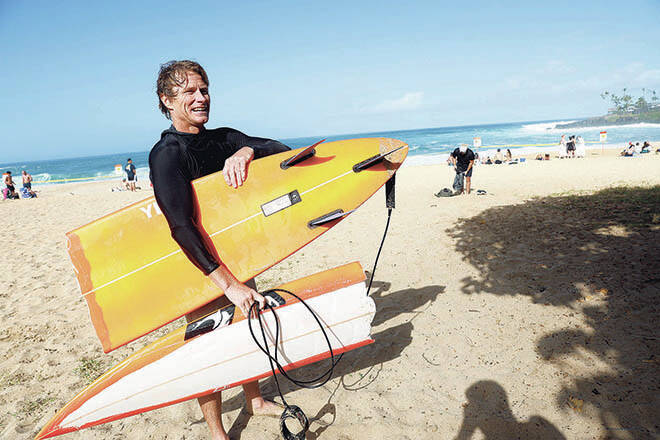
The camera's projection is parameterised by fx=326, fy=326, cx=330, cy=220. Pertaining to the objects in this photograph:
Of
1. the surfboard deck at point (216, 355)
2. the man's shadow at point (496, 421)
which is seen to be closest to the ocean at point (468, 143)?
the man's shadow at point (496, 421)

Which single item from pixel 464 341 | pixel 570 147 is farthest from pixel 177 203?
pixel 570 147

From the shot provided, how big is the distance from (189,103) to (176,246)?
117cm

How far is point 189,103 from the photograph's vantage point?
2184 millimetres

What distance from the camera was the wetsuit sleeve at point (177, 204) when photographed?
6.47ft

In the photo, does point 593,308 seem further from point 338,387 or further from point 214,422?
point 214,422

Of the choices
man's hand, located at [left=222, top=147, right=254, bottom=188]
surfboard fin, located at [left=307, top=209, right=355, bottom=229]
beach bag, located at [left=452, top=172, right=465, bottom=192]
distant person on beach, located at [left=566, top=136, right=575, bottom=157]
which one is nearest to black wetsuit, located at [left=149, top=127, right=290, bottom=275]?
man's hand, located at [left=222, top=147, right=254, bottom=188]

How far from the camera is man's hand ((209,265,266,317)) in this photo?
2094mm

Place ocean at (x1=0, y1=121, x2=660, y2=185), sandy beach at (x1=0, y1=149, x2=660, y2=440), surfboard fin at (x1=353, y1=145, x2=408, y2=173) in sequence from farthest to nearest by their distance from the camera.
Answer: ocean at (x1=0, y1=121, x2=660, y2=185)
surfboard fin at (x1=353, y1=145, x2=408, y2=173)
sandy beach at (x1=0, y1=149, x2=660, y2=440)

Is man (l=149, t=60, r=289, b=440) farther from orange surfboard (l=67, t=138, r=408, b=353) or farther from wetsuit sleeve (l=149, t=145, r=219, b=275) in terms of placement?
orange surfboard (l=67, t=138, r=408, b=353)

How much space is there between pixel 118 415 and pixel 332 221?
2159mm

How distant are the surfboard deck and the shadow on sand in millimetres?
1875

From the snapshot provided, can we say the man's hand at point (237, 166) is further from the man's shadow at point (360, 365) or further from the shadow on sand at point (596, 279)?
the shadow on sand at point (596, 279)

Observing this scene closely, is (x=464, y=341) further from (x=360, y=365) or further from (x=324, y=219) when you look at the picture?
(x=324, y=219)

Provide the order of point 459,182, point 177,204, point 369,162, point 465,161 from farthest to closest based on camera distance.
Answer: point 459,182
point 465,161
point 369,162
point 177,204
